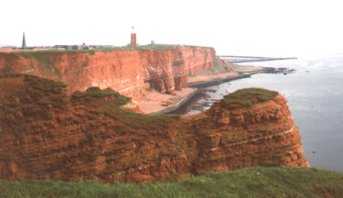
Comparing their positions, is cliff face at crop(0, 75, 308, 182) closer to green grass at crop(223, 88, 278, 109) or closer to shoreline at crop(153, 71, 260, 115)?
green grass at crop(223, 88, 278, 109)

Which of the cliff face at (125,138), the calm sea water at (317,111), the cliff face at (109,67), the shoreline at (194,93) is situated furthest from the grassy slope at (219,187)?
the shoreline at (194,93)

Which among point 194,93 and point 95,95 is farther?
point 194,93

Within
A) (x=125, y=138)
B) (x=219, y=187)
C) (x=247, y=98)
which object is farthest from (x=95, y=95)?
(x=219, y=187)

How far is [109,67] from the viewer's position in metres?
71.1

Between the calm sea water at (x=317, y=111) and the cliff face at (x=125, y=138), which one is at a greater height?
the cliff face at (x=125, y=138)

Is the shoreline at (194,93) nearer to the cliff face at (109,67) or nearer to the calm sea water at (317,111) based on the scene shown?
the calm sea water at (317,111)

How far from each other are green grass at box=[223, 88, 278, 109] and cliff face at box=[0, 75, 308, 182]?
0.06 m

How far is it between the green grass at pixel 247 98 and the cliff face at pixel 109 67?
2578 cm

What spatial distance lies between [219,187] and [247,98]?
36.1 ft

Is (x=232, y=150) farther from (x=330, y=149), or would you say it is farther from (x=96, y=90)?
(x=330, y=149)

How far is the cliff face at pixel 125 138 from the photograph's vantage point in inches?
899

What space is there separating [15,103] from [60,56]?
3594 centimetres

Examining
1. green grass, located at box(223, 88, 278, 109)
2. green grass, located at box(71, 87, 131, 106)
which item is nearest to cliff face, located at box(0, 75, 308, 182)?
green grass, located at box(223, 88, 278, 109)

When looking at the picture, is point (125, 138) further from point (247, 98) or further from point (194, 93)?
point (194, 93)
